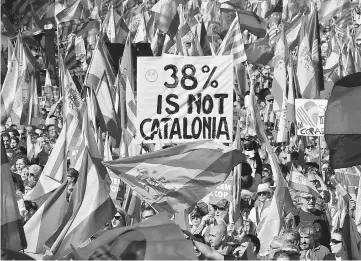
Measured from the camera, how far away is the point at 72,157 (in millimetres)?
15328

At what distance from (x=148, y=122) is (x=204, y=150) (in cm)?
264

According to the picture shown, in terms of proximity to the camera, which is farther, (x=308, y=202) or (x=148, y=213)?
(x=308, y=202)

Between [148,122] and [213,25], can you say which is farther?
[213,25]

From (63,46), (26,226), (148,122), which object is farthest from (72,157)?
(63,46)

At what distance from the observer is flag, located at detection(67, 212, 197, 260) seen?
8.02m

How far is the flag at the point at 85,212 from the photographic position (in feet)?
35.1

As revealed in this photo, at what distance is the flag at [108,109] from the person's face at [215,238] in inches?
288

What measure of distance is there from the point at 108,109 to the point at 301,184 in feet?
18.0

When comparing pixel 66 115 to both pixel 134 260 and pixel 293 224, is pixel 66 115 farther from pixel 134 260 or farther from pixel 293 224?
pixel 134 260

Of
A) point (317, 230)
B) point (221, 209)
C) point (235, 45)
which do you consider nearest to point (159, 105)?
point (221, 209)

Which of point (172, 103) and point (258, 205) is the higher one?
point (172, 103)

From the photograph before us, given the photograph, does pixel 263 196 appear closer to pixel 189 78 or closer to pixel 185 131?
pixel 185 131

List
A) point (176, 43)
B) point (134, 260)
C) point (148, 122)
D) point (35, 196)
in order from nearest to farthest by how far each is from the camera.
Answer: point (134, 260)
point (35, 196)
point (148, 122)
point (176, 43)

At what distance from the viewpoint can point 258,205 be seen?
12430mm
